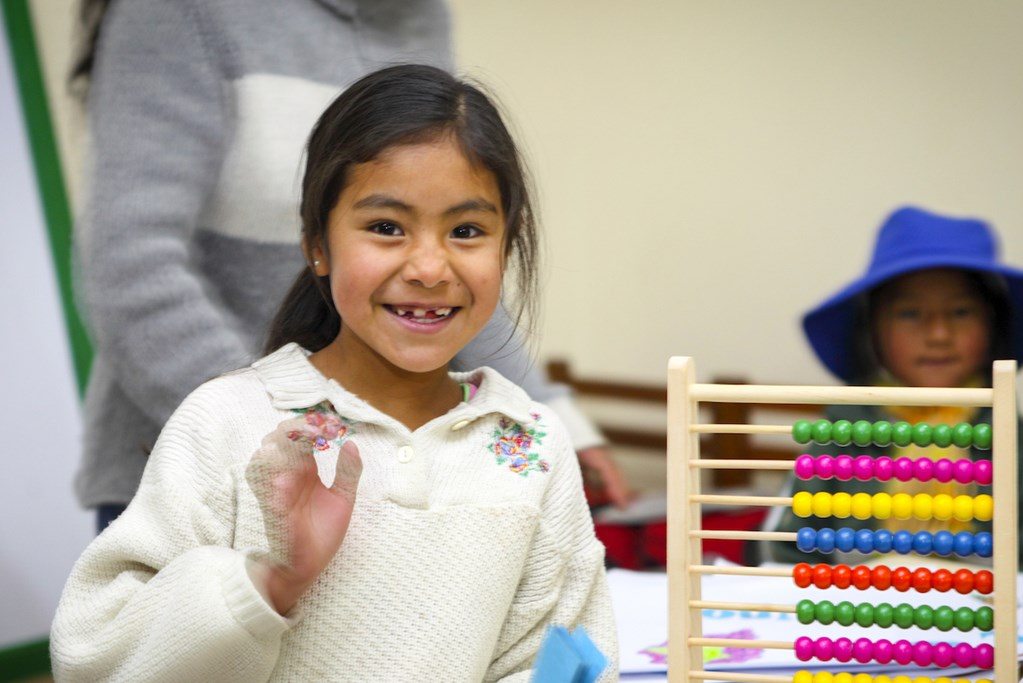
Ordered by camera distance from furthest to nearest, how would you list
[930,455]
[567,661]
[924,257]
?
[924,257] → [930,455] → [567,661]

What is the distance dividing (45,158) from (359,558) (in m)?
1.99

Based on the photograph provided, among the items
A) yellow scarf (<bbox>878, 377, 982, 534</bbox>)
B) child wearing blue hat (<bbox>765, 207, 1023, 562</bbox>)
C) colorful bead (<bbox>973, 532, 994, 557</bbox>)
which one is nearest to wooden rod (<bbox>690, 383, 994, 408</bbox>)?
colorful bead (<bbox>973, 532, 994, 557</bbox>)

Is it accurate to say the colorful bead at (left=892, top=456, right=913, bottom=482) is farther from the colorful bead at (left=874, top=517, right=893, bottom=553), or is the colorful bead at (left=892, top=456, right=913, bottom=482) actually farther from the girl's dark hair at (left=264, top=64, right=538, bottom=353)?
the girl's dark hair at (left=264, top=64, right=538, bottom=353)

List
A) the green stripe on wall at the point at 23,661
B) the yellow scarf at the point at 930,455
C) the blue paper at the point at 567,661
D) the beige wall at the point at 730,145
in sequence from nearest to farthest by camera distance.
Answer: the blue paper at the point at 567,661, the yellow scarf at the point at 930,455, the green stripe on wall at the point at 23,661, the beige wall at the point at 730,145

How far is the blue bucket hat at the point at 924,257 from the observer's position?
1.70 metres

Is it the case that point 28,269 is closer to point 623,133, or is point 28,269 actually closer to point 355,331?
point 623,133

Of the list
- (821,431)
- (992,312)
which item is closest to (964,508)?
(821,431)

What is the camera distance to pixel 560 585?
0.97 metres

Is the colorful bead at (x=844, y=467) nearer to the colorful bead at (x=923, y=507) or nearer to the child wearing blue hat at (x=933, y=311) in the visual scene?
the colorful bead at (x=923, y=507)

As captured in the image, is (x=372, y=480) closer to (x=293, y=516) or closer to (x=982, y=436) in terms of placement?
(x=293, y=516)

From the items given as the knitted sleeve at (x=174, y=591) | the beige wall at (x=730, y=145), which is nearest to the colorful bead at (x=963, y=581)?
the knitted sleeve at (x=174, y=591)

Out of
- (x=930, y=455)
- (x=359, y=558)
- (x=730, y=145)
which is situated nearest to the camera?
(x=359, y=558)

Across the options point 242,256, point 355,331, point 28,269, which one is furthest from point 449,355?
point 28,269

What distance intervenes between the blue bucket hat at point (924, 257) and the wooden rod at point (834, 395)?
2.52 ft
